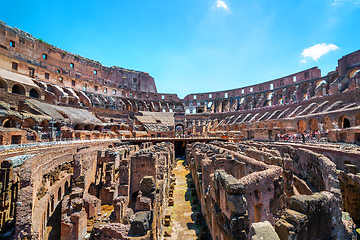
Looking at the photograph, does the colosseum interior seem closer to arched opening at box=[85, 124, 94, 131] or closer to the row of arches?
the row of arches

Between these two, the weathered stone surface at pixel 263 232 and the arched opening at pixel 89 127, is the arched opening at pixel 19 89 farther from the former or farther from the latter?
the weathered stone surface at pixel 263 232

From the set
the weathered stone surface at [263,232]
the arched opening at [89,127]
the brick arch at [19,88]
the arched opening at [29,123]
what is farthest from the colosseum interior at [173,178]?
the arched opening at [89,127]

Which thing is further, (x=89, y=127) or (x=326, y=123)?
(x=89, y=127)

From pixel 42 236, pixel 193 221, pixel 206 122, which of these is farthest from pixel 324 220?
pixel 206 122

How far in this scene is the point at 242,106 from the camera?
2021 inches

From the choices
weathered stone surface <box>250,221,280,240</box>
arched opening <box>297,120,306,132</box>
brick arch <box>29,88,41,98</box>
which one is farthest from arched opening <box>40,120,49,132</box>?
arched opening <box>297,120,306,132</box>

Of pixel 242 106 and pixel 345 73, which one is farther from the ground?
pixel 345 73

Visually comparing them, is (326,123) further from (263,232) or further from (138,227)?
(138,227)

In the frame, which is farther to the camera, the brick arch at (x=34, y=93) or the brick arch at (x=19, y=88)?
the brick arch at (x=34, y=93)

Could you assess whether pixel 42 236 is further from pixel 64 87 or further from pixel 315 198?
pixel 64 87

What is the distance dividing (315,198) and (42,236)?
9568 millimetres

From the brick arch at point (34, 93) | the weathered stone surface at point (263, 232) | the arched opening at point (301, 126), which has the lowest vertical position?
the weathered stone surface at point (263, 232)

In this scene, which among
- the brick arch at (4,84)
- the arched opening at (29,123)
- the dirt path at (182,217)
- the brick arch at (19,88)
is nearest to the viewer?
the dirt path at (182,217)

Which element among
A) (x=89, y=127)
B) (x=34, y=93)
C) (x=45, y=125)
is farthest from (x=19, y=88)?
(x=45, y=125)
